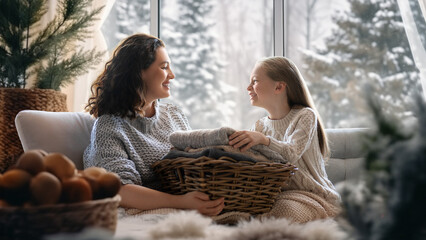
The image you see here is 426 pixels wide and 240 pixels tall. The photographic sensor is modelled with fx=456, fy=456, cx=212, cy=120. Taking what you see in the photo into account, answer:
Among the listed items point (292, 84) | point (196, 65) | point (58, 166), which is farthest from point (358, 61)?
point (58, 166)

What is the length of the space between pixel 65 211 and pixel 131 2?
269 centimetres

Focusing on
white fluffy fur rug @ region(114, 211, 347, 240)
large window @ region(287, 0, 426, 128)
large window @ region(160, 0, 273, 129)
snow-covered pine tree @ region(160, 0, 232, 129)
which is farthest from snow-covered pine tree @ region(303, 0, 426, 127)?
white fluffy fur rug @ region(114, 211, 347, 240)

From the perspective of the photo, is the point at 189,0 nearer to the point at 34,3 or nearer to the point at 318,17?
the point at 318,17

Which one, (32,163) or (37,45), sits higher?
(37,45)

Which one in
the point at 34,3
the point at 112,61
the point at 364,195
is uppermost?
the point at 34,3

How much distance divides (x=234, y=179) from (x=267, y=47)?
196 centimetres

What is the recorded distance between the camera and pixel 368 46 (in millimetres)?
3145

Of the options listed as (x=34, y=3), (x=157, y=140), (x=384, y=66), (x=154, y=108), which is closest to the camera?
(x=157, y=140)

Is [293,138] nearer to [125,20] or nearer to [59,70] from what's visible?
[59,70]

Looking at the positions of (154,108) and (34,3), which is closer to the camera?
(154,108)

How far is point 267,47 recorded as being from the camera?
123 inches

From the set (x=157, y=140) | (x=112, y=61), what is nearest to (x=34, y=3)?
(x=112, y=61)

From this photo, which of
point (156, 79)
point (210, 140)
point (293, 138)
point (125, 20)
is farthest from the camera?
point (125, 20)

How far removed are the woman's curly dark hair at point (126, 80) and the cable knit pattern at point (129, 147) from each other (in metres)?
0.05
